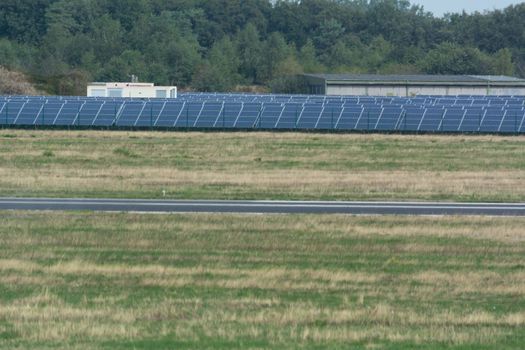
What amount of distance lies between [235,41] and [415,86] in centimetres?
5564

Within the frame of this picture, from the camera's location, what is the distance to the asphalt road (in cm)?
3244

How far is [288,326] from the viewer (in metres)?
16.5

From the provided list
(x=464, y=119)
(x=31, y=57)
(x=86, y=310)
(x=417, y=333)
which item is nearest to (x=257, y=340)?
(x=417, y=333)

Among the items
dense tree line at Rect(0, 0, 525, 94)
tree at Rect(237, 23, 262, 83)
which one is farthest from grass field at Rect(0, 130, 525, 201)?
tree at Rect(237, 23, 262, 83)

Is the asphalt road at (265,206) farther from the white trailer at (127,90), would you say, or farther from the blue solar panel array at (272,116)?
the white trailer at (127,90)

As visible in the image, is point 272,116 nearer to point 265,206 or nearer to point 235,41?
point 265,206

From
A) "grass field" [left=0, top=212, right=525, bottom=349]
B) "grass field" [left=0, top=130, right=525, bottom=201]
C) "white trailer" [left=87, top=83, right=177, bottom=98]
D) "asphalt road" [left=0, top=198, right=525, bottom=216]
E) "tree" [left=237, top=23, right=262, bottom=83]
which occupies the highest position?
"grass field" [left=0, top=212, right=525, bottom=349]

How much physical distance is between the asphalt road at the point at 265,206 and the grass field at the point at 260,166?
1.98m

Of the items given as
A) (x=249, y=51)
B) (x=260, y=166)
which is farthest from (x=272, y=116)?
(x=249, y=51)

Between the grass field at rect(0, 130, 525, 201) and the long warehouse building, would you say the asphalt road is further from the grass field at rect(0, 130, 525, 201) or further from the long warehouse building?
the long warehouse building

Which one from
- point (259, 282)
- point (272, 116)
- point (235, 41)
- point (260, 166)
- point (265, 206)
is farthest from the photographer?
point (235, 41)

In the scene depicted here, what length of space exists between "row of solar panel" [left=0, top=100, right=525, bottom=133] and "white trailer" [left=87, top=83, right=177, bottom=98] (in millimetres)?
26705

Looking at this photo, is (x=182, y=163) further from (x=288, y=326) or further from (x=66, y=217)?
(x=288, y=326)

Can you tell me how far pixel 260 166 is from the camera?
50.2m
